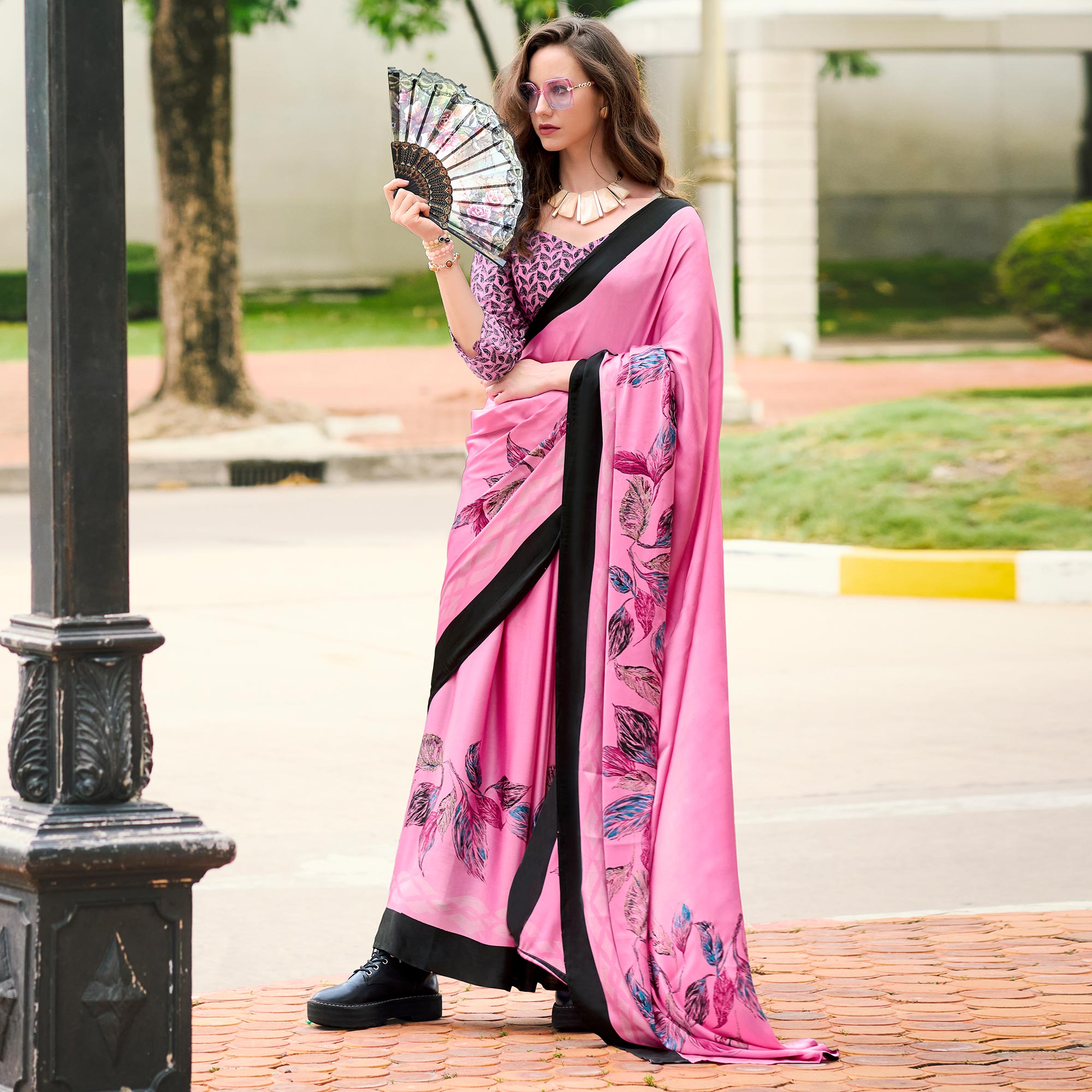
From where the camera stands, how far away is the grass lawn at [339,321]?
79.1 ft

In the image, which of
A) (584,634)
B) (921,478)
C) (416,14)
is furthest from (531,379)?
(416,14)

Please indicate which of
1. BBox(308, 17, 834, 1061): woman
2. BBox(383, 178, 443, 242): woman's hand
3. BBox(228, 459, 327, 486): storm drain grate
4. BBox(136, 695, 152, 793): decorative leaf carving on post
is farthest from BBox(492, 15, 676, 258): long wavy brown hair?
BBox(228, 459, 327, 486): storm drain grate

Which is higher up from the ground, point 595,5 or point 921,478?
point 595,5

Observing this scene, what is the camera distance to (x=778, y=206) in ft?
84.6

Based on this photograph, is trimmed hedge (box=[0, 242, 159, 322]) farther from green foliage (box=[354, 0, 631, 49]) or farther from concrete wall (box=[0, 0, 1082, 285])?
green foliage (box=[354, 0, 631, 49])

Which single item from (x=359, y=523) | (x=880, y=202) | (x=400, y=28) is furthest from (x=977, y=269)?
(x=359, y=523)

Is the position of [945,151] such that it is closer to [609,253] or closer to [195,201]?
[195,201]

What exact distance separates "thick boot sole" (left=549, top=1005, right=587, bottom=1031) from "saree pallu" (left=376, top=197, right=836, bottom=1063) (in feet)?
0.25

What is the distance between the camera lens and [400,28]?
77.9 feet

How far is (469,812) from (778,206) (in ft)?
74.4

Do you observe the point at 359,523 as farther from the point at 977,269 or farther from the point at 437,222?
the point at 977,269

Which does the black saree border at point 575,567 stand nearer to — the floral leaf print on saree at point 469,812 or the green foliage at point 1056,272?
the floral leaf print on saree at point 469,812

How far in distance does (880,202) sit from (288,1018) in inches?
932

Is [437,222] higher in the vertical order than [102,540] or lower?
higher
